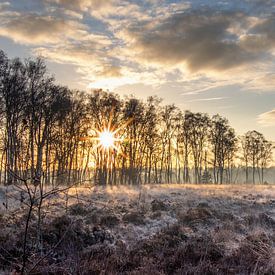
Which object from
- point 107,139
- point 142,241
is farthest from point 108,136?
point 142,241

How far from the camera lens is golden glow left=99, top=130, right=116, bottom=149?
42.6m

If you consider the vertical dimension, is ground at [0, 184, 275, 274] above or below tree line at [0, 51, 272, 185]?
below

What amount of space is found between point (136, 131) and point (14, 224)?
35466 mm

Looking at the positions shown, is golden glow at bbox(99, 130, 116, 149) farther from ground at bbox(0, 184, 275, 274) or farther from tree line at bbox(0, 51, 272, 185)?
ground at bbox(0, 184, 275, 274)

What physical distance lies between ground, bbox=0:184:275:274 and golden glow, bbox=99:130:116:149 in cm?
2553

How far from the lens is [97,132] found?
42031mm

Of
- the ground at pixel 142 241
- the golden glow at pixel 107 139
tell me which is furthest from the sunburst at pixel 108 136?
the ground at pixel 142 241

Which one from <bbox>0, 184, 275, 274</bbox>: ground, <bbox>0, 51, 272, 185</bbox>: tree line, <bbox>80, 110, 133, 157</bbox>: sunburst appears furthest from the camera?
<bbox>80, 110, 133, 157</bbox>: sunburst

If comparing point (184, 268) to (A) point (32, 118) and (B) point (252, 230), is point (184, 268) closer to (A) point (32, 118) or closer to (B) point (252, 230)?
(B) point (252, 230)

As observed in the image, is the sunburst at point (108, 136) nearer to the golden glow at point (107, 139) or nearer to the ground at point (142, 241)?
the golden glow at point (107, 139)

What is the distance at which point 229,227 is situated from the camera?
43.1 feet

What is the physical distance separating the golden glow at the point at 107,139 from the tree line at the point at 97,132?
56 cm

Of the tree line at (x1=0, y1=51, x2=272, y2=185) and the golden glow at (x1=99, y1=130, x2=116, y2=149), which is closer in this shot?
the tree line at (x1=0, y1=51, x2=272, y2=185)

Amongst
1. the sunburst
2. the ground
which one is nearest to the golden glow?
the sunburst
